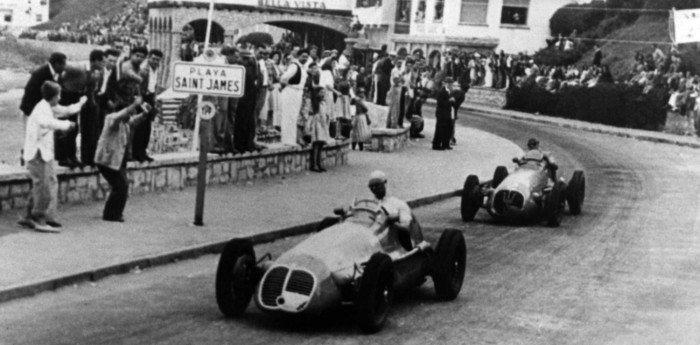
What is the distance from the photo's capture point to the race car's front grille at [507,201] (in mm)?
17938

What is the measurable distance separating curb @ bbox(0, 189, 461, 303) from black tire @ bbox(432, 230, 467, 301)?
10.6 feet

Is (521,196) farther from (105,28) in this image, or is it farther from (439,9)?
(105,28)

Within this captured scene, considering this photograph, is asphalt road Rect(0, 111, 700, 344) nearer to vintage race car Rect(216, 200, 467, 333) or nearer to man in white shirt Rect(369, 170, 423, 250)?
vintage race car Rect(216, 200, 467, 333)

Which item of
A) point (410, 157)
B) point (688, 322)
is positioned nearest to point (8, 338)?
point (688, 322)

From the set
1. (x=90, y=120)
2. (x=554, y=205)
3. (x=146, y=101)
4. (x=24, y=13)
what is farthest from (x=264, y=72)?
(x=24, y=13)

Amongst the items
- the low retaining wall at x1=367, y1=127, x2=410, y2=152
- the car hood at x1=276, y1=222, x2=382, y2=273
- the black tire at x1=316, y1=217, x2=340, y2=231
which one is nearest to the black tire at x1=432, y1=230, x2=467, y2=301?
the car hood at x1=276, y1=222, x2=382, y2=273

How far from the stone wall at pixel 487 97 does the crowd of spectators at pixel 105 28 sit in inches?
1045

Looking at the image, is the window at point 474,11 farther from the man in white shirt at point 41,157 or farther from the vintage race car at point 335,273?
the vintage race car at point 335,273

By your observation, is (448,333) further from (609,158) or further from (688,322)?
(609,158)

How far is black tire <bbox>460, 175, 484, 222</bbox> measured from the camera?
18219 mm

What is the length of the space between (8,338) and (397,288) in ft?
12.5

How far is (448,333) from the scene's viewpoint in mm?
10719

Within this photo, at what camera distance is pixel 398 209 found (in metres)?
12.1

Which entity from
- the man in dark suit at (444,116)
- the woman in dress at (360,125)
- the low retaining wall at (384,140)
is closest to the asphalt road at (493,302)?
the woman in dress at (360,125)
